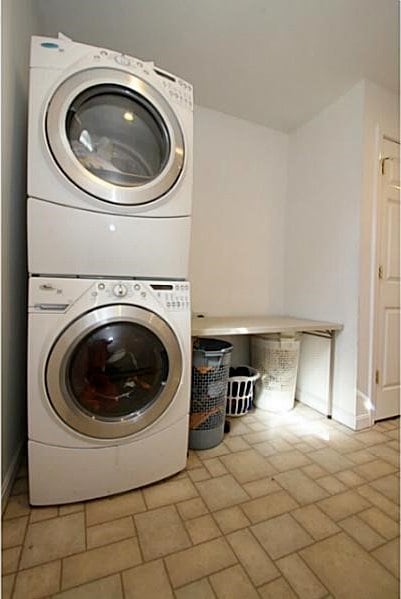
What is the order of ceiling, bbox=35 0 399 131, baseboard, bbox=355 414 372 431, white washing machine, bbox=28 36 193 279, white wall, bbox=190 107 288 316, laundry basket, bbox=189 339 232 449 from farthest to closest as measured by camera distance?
white wall, bbox=190 107 288 316, baseboard, bbox=355 414 372 431, laundry basket, bbox=189 339 232 449, ceiling, bbox=35 0 399 131, white washing machine, bbox=28 36 193 279

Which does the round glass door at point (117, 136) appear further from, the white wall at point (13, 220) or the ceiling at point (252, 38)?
the ceiling at point (252, 38)

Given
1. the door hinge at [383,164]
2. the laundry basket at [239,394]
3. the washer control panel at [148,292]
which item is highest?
the door hinge at [383,164]

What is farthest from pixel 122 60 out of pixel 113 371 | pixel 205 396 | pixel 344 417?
pixel 344 417

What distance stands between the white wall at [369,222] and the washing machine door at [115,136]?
1.27 meters

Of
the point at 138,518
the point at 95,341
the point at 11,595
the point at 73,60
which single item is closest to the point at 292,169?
the point at 73,60

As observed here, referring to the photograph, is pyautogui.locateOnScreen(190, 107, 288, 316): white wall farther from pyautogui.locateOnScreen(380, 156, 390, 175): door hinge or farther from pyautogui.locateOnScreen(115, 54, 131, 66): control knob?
pyautogui.locateOnScreen(115, 54, 131, 66): control knob

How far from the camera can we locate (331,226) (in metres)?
2.02

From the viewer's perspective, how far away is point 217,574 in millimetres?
866

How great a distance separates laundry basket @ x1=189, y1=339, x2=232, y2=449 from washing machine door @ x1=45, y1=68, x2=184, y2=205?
32.9 inches

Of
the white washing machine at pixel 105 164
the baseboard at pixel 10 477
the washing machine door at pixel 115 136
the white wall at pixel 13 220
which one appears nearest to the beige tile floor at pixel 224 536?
the baseboard at pixel 10 477

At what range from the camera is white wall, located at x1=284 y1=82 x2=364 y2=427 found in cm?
184

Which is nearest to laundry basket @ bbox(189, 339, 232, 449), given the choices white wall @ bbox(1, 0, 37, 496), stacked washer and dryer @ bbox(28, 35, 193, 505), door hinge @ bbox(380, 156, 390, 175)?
→ stacked washer and dryer @ bbox(28, 35, 193, 505)

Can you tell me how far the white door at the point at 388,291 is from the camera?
1888mm

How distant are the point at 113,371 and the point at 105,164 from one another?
80 cm
